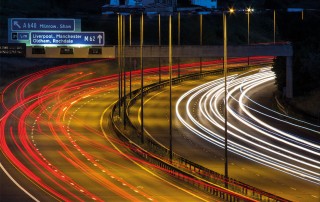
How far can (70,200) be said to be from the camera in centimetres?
3444

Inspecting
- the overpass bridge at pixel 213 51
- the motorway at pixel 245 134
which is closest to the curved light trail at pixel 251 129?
the motorway at pixel 245 134

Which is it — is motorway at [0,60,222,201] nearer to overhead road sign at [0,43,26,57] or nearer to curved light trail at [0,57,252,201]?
curved light trail at [0,57,252,201]

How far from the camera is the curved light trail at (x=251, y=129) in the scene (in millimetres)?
50719

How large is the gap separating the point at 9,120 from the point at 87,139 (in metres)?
12.6

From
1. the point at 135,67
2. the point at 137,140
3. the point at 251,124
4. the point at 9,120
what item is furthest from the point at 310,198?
the point at 135,67

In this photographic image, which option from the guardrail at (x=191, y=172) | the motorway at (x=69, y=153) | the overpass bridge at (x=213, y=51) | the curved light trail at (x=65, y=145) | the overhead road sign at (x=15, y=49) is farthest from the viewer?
the overpass bridge at (x=213, y=51)

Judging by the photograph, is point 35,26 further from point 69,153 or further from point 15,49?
point 69,153

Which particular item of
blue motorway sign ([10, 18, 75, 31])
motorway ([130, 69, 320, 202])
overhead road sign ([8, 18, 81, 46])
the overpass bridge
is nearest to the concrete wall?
the overpass bridge

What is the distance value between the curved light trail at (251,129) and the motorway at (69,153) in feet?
23.7

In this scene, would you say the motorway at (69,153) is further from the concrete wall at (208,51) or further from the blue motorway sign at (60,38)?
the concrete wall at (208,51)

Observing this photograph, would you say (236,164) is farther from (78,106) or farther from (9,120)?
(78,106)

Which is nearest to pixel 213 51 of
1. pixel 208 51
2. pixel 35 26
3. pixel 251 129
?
pixel 208 51

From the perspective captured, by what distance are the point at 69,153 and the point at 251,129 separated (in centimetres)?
1939

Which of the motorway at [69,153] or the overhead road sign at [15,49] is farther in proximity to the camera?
the overhead road sign at [15,49]
